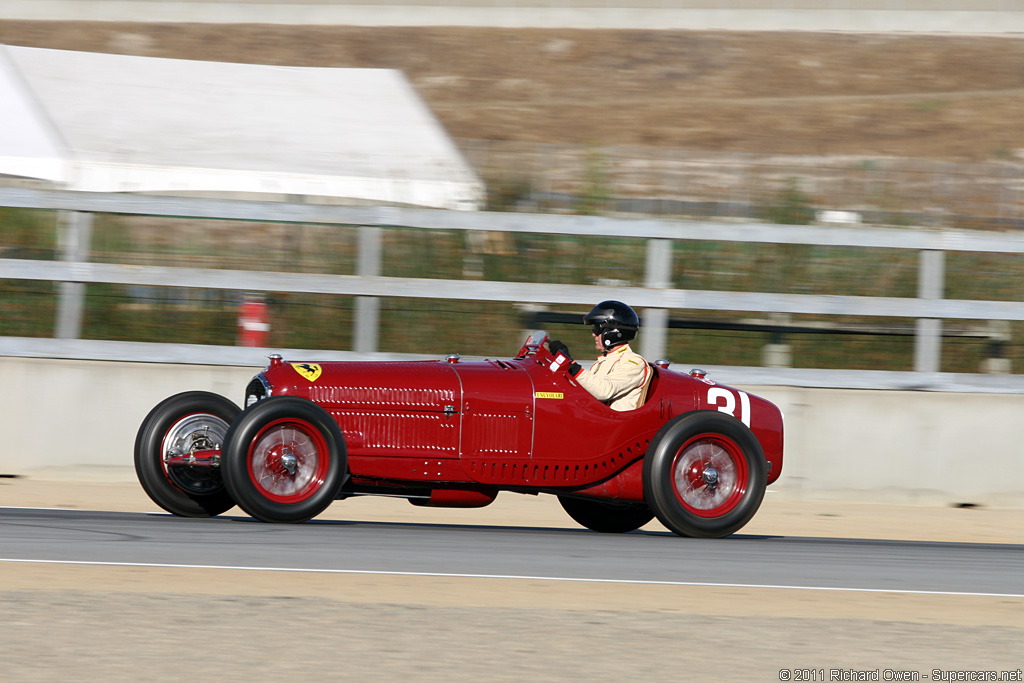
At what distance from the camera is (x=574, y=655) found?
501 centimetres

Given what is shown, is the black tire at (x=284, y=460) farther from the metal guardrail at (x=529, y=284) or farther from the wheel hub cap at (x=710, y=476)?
the metal guardrail at (x=529, y=284)

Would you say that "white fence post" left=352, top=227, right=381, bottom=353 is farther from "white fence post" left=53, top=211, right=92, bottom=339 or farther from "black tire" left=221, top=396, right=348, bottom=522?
"black tire" left=221, top=396, right=348, bottom=522

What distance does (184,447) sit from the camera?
317 inches

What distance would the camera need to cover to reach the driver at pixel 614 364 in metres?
8.27

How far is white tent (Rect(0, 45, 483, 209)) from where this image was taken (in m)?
17.0

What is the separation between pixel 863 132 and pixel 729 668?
3698 cm

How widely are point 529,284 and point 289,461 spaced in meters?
3.92

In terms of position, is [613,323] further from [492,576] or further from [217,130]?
[217,130]

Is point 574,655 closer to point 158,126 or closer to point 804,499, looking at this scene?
point 804,499

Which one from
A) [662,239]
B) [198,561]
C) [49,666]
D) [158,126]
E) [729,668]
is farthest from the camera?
[158,126]

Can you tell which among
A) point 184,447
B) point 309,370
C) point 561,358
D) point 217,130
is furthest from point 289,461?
point 217,130

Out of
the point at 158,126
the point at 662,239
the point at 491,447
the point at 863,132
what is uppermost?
the point at 863,132

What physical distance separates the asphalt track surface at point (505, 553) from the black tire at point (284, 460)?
0.15 m

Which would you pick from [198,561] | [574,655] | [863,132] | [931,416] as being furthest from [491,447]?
[863,132]
